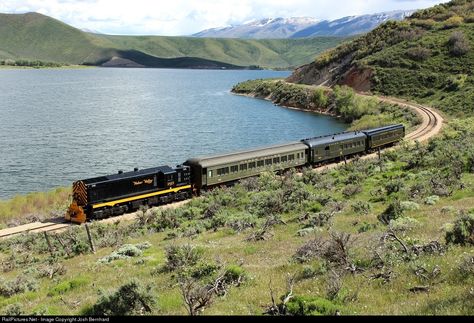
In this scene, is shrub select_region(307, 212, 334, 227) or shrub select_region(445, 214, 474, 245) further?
shrub select_region(307, 212, 334, 227)

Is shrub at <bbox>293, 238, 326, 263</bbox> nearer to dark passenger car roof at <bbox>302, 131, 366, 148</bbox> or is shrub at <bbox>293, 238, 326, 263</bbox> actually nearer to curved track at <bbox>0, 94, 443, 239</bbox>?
curved track at <bbox>0, 94, 443, 239</bbox>

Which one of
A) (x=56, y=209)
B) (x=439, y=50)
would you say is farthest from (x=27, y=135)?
(x=439, y=50)

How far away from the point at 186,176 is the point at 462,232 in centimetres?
2782

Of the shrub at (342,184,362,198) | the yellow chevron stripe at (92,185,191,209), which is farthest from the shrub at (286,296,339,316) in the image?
the yellow chevron stripe at (92,185,191,209)

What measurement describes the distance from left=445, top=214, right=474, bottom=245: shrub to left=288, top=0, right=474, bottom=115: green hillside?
72148 millimetres

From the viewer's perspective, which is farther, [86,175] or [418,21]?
[418,21]

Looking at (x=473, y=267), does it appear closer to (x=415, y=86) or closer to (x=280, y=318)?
(x=280, y=318)

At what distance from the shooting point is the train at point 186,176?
3469cm

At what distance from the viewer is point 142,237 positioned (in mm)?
27688

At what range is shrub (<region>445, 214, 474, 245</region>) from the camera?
14688 mm

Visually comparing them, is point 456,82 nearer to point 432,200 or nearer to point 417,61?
point 417,61

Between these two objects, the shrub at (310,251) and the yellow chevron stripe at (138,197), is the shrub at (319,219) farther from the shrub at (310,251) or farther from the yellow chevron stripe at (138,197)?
the yellow chevron stripe at (138,197)

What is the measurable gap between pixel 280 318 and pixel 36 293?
10.1 meters

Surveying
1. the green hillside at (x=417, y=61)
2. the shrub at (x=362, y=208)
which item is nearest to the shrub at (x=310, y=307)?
the shrub at (x=362, y=208)
